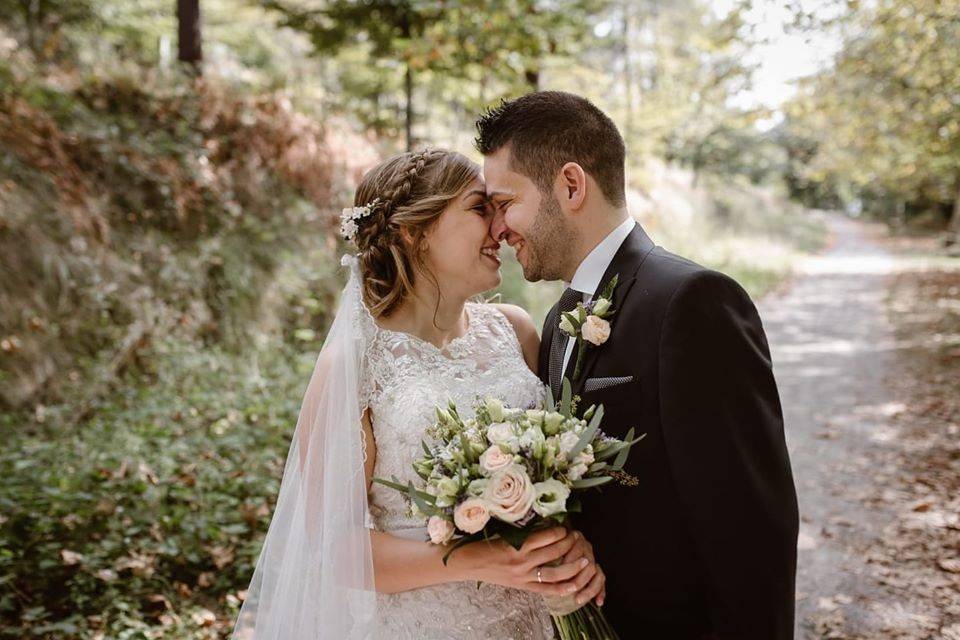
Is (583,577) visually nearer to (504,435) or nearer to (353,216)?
(504,435)

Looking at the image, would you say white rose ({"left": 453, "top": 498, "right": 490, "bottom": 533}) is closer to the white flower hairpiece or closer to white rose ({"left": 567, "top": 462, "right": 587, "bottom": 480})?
white rose ({"left": 567, "top": 462, "right": 587, "bottom": 480})

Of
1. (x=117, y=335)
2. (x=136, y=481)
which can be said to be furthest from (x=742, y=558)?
(x=117, y=335)

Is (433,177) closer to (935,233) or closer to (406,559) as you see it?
(406,559)

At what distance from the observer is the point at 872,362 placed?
35.6ft

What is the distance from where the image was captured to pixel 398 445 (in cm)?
258

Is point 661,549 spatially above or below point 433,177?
below

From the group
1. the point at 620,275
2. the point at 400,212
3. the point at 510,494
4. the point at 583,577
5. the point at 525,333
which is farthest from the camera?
the point at 525,333

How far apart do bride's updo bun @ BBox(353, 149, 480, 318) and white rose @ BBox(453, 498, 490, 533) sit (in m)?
1.20

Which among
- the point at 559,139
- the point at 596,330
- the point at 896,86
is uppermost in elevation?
the point at 896,86

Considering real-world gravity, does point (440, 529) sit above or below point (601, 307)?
below

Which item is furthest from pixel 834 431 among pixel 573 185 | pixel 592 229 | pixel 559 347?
pixel 573 185

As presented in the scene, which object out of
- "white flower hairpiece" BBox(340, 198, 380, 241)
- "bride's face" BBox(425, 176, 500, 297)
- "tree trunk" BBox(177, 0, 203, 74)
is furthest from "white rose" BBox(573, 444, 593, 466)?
"tree trunk" BBox(177, 0, 203, 74)

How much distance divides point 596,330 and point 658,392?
0.28 metres

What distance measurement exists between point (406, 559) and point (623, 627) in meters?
0.77
